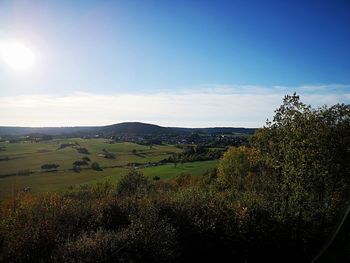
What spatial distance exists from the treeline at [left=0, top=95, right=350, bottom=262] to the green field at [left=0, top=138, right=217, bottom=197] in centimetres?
2643

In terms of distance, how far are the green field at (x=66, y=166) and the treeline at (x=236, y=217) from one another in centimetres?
2643

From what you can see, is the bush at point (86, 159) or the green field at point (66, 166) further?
the bush at point (86, 159)

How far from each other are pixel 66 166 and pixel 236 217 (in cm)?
7345

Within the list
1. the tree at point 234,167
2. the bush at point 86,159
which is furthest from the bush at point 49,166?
the tree at point 234,167

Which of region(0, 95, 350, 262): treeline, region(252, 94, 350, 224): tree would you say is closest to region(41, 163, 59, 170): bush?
region(0, 95, 350, 262): treeline

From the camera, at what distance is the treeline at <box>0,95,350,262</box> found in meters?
15.1

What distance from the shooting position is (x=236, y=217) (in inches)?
867

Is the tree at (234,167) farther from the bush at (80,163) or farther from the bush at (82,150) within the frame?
the bush at (82,150)

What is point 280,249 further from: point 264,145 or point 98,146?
point 98,146

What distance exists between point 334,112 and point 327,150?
3252 mm

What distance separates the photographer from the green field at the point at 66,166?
201 feet

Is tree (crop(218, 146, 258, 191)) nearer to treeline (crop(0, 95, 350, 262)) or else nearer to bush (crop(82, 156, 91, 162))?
treeline (crop(0, 95, 350, 262))

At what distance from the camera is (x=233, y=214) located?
73.2 ft

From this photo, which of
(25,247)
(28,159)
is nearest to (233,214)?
(25,247)
